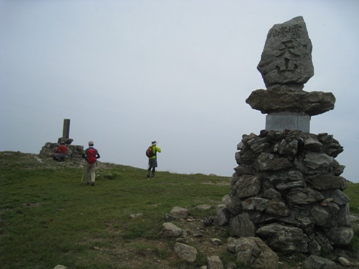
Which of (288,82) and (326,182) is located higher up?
(288,82)

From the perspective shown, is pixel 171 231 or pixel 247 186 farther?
pixel 247 186

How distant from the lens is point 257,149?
7.09 m

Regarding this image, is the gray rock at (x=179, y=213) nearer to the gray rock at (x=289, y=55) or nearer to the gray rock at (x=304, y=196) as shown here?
the gray rock at (x=304, y=196)

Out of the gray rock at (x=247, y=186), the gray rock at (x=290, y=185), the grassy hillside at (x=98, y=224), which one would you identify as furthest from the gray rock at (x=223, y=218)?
the gray rock at (x=290, y=185)

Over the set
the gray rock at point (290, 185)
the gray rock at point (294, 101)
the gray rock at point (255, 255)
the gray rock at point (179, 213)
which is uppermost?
the gray rock at point (294, 101)

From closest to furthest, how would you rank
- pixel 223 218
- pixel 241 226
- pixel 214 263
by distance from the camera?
pixel 214 263 → pixel 241 226 → pixel 223 218

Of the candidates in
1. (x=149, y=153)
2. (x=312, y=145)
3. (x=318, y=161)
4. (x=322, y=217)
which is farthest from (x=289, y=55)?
(x=149, y=153)

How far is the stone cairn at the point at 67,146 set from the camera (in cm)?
2186

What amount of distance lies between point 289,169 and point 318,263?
201 cm

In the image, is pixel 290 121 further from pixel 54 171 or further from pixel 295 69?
pixel 54 171

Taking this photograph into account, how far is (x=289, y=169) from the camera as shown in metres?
6.73

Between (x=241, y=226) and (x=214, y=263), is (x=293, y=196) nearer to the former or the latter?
(x=241, y=226)

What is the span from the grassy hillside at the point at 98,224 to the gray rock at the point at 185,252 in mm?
119

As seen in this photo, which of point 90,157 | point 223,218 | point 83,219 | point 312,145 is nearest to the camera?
point 312,145
